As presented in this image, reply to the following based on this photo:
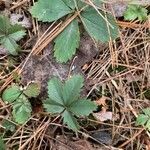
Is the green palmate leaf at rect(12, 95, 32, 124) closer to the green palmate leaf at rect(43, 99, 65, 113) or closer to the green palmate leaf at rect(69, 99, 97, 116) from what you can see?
the green palmate leaf at rect(43, 99, 65, 113)

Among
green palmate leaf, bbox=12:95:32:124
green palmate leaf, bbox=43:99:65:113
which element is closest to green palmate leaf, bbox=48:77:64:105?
green palmate leaf, bbox=43:99:65:113

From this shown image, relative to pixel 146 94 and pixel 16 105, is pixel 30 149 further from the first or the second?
pixel 146 94

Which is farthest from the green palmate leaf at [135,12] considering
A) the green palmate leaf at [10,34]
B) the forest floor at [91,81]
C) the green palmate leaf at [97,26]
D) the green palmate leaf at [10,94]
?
the green palmate leaf at [10,94]

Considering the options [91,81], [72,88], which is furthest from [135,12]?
[72,88]

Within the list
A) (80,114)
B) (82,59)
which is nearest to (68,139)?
(80,114)

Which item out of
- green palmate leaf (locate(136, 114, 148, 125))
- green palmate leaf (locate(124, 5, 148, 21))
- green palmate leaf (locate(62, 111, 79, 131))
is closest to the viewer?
green palmate leaf (locate(62, 111, 79, 131))

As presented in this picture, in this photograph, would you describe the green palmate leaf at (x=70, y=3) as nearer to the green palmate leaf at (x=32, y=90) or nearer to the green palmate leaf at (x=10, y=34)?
the green palmate leaf at (x=10, y=34)
